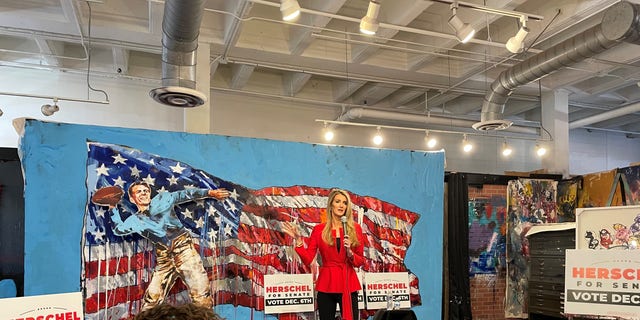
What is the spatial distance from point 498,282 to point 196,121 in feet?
15.4

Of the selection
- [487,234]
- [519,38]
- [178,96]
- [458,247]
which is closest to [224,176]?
[178,96]

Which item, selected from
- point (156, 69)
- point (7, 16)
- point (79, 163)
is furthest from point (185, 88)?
point (156, 69)

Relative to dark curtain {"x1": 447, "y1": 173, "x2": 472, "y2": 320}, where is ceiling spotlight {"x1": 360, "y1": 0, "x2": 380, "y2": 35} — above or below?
above

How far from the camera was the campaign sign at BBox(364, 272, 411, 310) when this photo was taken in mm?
5086

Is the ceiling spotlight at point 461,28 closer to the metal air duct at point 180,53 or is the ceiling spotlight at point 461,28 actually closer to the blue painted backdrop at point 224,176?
the blue painted backdrop at point 224,176

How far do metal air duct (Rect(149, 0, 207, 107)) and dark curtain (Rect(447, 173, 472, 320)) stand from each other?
11.5ft

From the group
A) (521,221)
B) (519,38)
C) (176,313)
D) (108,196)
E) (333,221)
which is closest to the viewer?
(176,313)

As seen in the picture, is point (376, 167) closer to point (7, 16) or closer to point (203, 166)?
point (203, 166)

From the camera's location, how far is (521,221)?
7336 millimetres

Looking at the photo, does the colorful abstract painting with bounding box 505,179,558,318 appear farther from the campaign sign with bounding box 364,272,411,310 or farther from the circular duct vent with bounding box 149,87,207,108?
the circular duct vent with bounding box 149,87,207,108

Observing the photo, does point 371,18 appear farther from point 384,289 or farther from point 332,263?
point 384,289

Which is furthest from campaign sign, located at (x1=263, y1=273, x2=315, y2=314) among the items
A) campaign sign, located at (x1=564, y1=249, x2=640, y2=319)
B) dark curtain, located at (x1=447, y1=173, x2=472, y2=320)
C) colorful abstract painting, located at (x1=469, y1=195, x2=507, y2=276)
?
colorful abstract painting, located at (x1=469, y1=195, x2=507, y2=276)

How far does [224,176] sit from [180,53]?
4.30 ft

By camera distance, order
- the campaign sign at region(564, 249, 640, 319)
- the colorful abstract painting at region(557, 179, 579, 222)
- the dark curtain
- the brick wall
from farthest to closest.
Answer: the colorful abstract painting at region(557, 179, 579, 222)
the brick wall
the dark curtain
the campaign sign at region(564, 249, 640, 319)
